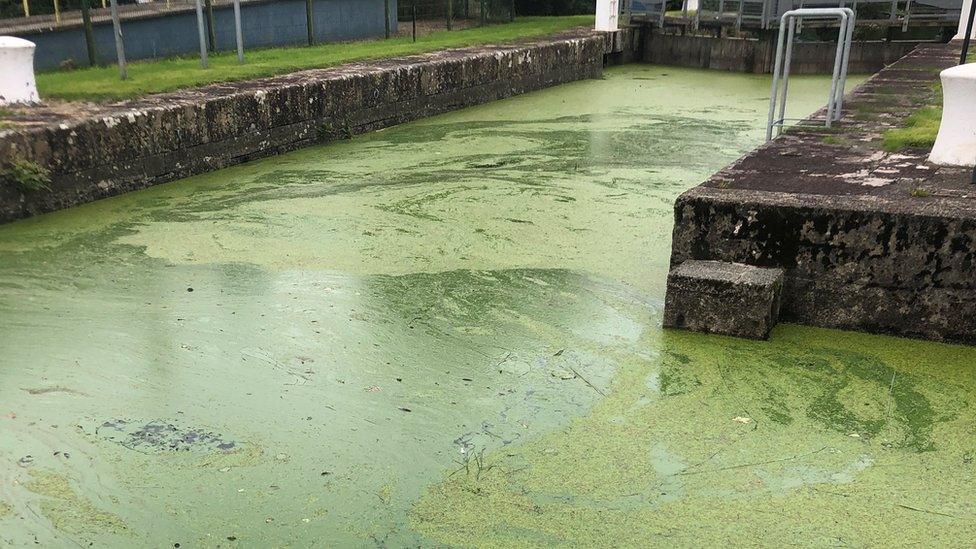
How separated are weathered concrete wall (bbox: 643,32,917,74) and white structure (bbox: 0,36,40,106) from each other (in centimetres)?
950

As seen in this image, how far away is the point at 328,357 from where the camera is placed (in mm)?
3480

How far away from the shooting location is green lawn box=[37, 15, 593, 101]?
659 centimetres

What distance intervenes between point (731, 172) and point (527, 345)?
4.51 feet

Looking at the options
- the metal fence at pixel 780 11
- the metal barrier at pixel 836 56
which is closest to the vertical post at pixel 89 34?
the metal barrier at pixel 836 56

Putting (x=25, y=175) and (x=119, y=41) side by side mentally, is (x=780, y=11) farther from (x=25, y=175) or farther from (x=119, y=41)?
(x=25, y=175)

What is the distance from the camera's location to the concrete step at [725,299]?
11.4 ft

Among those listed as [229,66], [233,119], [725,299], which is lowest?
[725,299]

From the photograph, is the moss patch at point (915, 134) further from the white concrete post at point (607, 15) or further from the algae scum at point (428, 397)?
the white concrete post at point (607, 15)

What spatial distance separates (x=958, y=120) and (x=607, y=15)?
28.7 feet

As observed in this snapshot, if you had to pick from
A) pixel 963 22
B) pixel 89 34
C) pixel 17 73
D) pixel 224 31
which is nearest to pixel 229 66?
pixel 89 34

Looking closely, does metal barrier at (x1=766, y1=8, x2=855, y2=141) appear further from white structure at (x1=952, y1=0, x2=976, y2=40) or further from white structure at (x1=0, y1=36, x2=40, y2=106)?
white structure at (x1=952, y1=0, x2=976, y2=40)

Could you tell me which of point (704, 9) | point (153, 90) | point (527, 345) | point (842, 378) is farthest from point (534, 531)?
point (704, 9)

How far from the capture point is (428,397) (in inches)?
124

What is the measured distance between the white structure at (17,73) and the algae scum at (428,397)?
44.6 inches
